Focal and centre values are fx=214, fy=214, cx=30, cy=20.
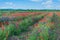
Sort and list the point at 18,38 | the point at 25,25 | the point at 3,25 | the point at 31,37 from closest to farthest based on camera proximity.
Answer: the point at 31,37, the point at 18,38, the point at 3,25, the point at 25,25

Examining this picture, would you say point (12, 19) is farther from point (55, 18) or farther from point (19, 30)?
point (55, 18)

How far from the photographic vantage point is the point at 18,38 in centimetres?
683

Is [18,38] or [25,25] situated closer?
[18,38]

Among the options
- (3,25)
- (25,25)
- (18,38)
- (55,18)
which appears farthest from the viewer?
(55,18)

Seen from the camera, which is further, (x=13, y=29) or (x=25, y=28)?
(x=25, y=28)

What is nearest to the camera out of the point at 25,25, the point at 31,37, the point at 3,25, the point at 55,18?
the point at 31,37

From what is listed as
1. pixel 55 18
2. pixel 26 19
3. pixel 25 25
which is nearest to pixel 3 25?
pixel 25 25

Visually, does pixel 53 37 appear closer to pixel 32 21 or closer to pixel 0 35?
pixel 0 35

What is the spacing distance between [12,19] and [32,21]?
1549 millimetres

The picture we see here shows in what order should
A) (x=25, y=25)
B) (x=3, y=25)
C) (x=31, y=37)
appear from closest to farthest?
(x=31, y=37) → (x=3, y=25) → (x=25, y=25)

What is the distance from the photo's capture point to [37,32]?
6477 mm

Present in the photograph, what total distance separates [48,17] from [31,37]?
2988 millimetres

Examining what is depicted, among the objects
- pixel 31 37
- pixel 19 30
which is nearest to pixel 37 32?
pixel 31 37

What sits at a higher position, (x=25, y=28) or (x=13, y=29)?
(x=13, y=29)
